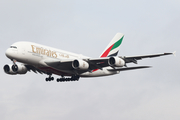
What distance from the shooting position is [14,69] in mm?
49125

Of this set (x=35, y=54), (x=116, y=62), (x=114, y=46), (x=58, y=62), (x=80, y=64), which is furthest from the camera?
(x=114, y=46)

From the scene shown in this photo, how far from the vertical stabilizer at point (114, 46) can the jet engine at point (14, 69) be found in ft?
41.9

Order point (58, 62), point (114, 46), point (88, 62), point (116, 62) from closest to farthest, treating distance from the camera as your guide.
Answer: point (116, 62) < point (58, 62) < point (88, 62) < point (114, 46)

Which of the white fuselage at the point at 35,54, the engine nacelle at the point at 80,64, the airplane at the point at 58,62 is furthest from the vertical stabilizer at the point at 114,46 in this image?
the engine nacelle at the point at 80,64

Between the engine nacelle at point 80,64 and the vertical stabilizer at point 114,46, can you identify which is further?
the vertical stabilizer at point 114,46

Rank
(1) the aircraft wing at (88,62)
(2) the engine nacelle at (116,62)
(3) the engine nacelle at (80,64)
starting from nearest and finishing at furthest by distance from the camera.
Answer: (2) the engine nacelle at (116,62), (1) the aircraft wing at (88,62), (3) the engine nacelle at (80,64)

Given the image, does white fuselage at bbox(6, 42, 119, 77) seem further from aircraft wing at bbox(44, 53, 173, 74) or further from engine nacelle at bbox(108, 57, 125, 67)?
engine nacelle at bbox(108, 57, 125, 67)

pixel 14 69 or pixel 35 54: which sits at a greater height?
pixel 35 54

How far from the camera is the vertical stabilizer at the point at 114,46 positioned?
2111 inches

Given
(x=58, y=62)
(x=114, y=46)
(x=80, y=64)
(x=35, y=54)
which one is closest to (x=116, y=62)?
(x=80, y=64)

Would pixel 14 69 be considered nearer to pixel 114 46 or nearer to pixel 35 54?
pixel 35 54

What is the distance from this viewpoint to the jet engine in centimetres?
4901

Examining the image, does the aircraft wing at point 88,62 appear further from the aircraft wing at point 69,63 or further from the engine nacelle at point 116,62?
the engine nacelle at point 116,62

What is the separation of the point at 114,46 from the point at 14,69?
16.6 metres
